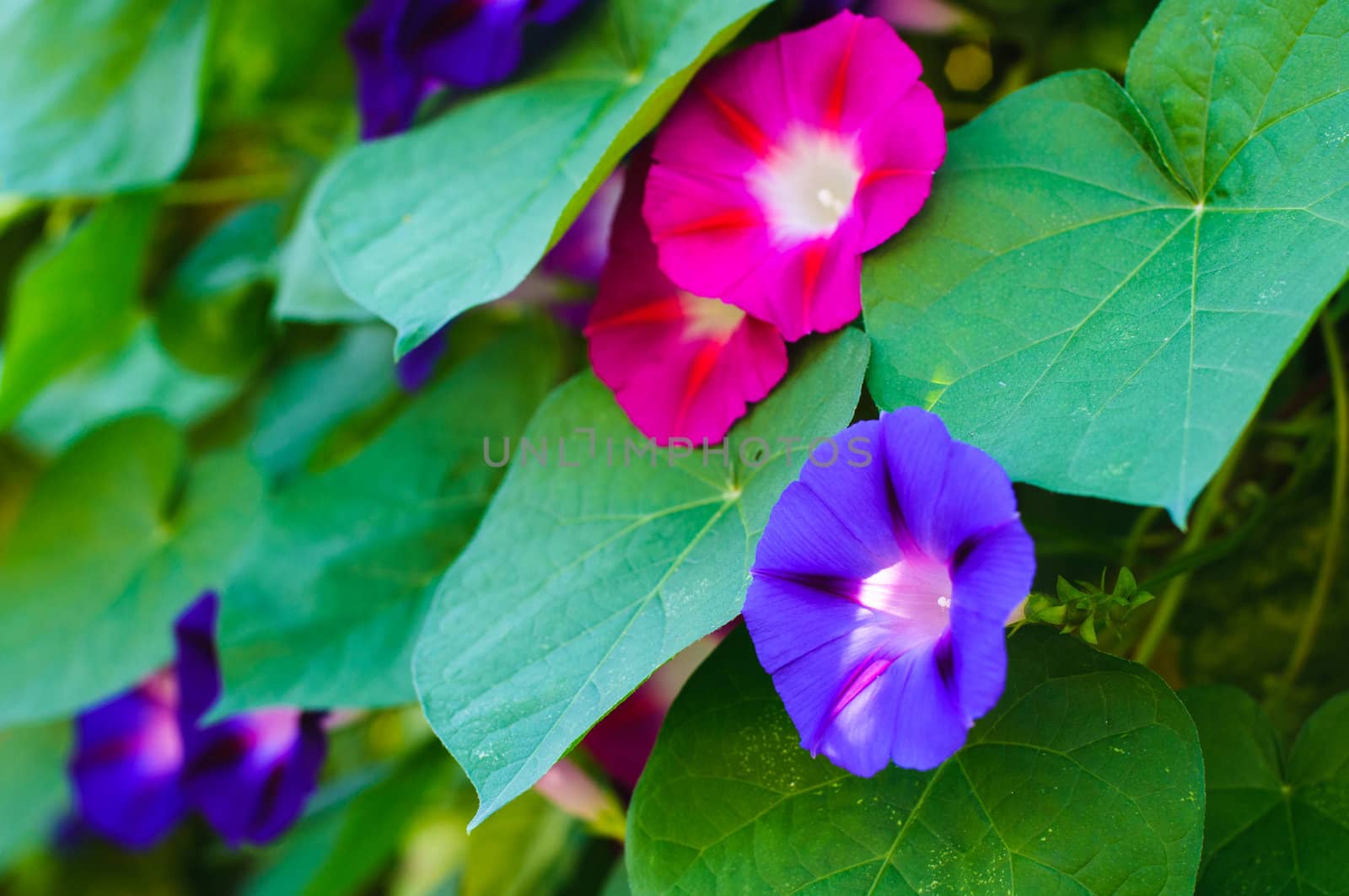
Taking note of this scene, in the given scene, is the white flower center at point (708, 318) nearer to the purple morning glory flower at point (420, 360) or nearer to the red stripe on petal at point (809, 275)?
the red stripe on petal at point (809, 275)

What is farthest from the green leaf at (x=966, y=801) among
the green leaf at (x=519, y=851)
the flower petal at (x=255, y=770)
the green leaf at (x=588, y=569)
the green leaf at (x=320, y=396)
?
the green leaf at (x=320, y=396)

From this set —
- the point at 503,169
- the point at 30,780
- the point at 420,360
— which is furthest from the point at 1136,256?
the point at 30,780

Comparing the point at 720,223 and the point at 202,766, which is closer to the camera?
the point at 720,223

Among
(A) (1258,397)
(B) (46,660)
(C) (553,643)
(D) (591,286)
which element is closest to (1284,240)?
(A) (1258,397)

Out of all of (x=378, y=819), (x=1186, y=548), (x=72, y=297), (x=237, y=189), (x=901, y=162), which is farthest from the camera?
(x=237, y=189)

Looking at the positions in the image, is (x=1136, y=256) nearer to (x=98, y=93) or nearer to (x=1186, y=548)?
(x=1186, y=548)

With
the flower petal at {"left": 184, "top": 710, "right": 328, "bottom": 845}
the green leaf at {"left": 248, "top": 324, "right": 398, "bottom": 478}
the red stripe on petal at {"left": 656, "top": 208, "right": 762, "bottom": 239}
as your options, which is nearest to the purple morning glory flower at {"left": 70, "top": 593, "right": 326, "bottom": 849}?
the flower petal at {"left": 184, "top": 710, "right": 328, "bottom": 845}

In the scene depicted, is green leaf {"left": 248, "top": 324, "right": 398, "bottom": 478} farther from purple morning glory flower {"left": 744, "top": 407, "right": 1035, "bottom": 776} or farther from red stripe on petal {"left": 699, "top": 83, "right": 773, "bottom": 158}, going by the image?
purple morning glory flower {"left": 744, "top": 407, "right": 1035, "bottom": 776}

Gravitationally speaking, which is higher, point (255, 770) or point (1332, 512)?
point (1332, 512)
